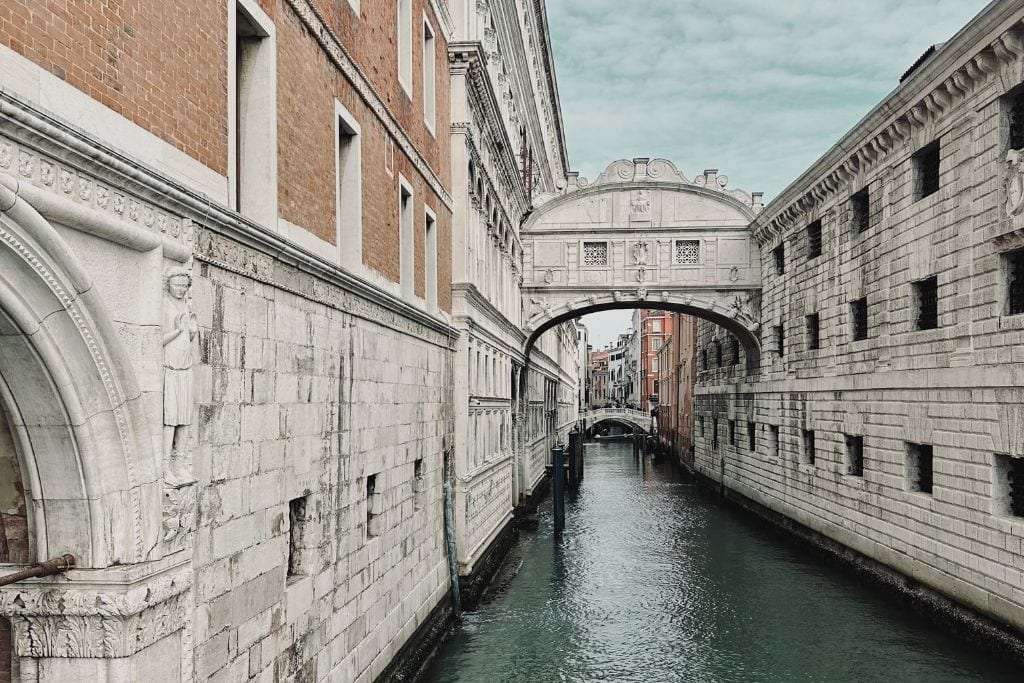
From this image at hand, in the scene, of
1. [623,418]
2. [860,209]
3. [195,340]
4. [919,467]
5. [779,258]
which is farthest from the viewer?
[623,418]

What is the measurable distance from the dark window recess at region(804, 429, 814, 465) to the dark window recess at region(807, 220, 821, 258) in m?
3.81

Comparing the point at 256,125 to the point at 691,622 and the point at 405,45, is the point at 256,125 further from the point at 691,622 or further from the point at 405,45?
the point at 691,622

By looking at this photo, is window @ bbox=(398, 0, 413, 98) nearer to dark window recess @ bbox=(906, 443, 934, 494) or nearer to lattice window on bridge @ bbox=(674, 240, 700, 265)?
dark window recess @ bbox=(906, 443, 934, 494)

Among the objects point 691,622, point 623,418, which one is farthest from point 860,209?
point 623,418

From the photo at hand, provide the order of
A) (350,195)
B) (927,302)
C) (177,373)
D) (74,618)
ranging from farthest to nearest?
(927,302) < (350,195) < (177,373) < (74,618)

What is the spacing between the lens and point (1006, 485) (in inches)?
420

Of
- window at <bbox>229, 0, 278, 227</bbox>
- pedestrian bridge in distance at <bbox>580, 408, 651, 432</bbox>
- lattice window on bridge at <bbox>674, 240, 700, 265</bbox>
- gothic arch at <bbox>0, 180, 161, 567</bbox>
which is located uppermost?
lattice window on bridge at <bbox>674, 240, 700, 265</bbox>

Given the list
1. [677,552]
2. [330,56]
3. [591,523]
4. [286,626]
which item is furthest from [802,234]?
[286,626]

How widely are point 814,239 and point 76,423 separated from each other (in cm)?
1742

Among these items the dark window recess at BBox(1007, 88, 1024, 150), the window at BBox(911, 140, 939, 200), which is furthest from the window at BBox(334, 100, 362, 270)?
the window at BBox(911, 140, 939, 200)

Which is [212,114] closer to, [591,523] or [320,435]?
[320,435]

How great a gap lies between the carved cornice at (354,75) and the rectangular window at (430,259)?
0.56m

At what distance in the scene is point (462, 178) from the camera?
44.0 feet

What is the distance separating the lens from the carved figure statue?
175 inches
